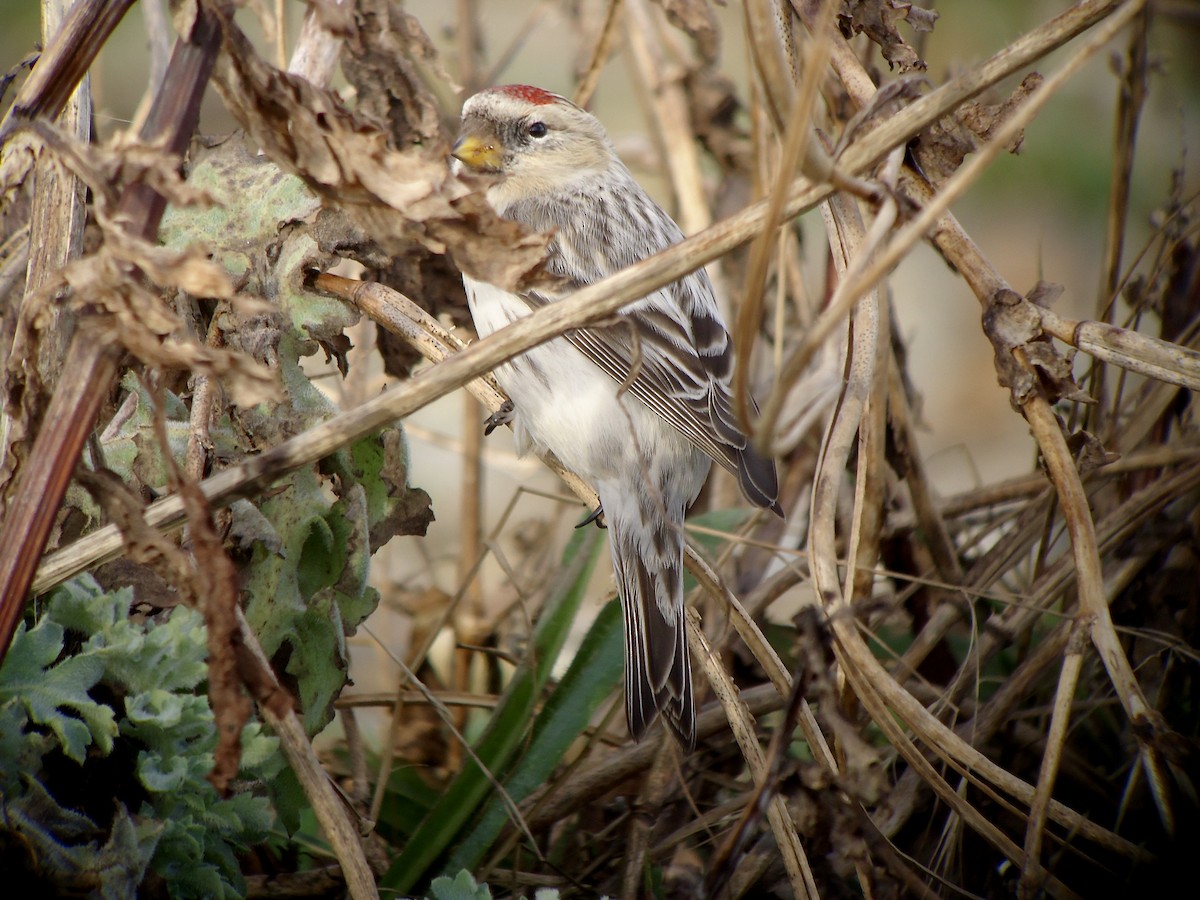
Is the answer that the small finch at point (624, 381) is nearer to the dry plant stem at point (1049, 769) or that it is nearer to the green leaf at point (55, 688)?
the dry plant stem at point (1049, 769)

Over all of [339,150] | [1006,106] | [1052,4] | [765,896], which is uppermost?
[1052,4]

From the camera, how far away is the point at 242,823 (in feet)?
4.66

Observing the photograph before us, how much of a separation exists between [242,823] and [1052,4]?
5.21 metres

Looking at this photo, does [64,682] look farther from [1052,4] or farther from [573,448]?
[1052,4]

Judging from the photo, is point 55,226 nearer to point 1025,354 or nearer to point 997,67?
point 997,67

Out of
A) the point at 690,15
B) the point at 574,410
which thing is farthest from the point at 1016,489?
the point at 690,15

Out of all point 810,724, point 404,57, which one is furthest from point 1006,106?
point 404,57

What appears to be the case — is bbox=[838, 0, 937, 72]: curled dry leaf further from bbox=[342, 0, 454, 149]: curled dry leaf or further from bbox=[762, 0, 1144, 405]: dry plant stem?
bbox=[342, 0, 454, 149]: curled dry leaf

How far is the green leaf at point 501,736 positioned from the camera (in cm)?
174

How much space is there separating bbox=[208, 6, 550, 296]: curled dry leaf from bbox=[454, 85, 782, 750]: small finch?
749mm

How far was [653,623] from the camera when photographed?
76.4 inches

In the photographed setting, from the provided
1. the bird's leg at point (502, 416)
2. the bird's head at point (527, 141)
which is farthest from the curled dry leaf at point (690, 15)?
the bird's leg at point (502, 416)

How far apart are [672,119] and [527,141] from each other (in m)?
0.59

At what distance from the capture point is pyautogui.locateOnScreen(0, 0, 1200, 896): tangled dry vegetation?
3.67ft
